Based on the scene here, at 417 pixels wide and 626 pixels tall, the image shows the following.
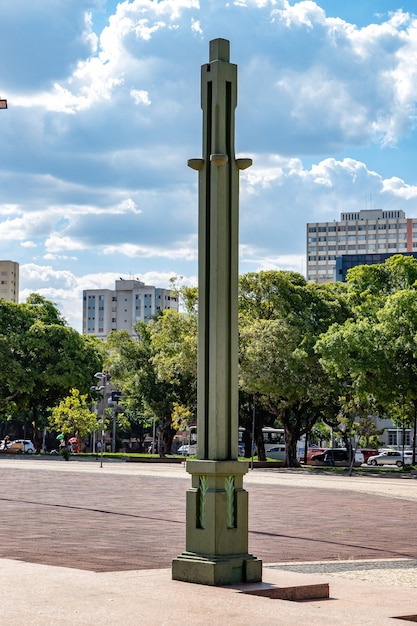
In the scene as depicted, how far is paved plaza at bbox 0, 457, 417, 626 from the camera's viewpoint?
709 centimetres

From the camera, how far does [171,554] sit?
472 inches

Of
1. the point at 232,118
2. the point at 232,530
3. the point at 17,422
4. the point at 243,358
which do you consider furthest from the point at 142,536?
the point at 17,422

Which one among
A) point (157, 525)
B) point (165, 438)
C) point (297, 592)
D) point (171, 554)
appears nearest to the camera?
point (297, 592)

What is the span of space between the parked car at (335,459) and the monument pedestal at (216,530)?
5934 cm

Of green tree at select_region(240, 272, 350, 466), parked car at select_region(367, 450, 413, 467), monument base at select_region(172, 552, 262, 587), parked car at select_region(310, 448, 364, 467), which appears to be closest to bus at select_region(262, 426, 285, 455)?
parked car at select_region(367, 450, 413, 467)

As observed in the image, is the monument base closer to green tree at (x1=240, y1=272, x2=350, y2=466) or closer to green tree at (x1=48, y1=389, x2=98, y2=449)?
green tree at (x1=240, y1=272, x2=350, y2=466)

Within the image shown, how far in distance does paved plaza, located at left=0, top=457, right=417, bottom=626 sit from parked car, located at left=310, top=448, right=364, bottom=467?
41.6 metres

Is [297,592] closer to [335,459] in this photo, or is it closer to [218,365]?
[218,365]

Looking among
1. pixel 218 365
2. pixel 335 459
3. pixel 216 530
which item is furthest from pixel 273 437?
pixel 216 530

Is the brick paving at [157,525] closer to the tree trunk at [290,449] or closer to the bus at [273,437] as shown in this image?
the tree trunk at [290,449]

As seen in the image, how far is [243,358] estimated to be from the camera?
48312mm

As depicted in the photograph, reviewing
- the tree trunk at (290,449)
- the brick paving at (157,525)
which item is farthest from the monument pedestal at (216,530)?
the tree trunk at (290,449)

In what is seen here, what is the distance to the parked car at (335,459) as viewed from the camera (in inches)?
2704

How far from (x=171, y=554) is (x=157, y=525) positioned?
13.4 ft
